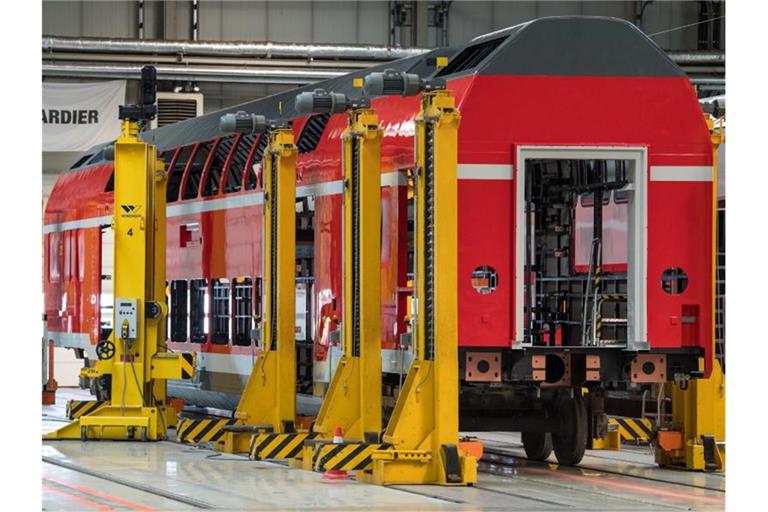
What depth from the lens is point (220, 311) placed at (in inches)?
874

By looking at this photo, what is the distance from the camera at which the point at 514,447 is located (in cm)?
2047

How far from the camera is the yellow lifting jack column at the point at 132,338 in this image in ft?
64.8

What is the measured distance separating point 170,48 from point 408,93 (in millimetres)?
18583

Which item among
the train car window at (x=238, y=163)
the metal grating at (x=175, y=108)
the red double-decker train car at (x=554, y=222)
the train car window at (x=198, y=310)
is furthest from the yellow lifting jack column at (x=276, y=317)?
the metal grating at (x=175, y=108)

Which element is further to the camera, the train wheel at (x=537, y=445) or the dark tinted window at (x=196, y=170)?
the dark tinted window at (x=196, y=170)

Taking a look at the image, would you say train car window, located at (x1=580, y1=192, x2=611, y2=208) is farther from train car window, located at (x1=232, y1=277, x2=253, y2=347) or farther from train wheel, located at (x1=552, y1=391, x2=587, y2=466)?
train car window, located at (x1=232, y1=277, x2=253, y2=347)

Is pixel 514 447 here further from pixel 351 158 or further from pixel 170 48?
pixel 170 48

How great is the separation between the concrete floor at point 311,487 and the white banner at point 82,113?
53.9ft

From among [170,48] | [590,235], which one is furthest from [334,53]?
[590,235]

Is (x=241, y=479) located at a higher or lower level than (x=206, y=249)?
lower

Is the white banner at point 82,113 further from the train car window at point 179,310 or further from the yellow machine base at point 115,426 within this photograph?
the yellow machine base at point 115,426

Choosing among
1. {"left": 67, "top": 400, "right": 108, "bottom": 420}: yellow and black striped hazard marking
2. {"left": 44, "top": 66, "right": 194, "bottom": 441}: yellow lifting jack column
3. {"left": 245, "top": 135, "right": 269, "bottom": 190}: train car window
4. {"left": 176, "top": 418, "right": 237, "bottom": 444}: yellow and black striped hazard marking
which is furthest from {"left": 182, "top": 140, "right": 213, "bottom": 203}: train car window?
{"left": 176, "top": 418, "right": 237, "bottom": 444}: yellow and black striped hazard marking

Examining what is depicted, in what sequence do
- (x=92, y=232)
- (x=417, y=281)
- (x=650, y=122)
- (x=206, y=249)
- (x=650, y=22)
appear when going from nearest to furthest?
(x=417, y=281) → (x=650, y=122) → (x=206, y=249) → (x=92, y=232) → (x=650, y=22)

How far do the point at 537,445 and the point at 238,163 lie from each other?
558cm
